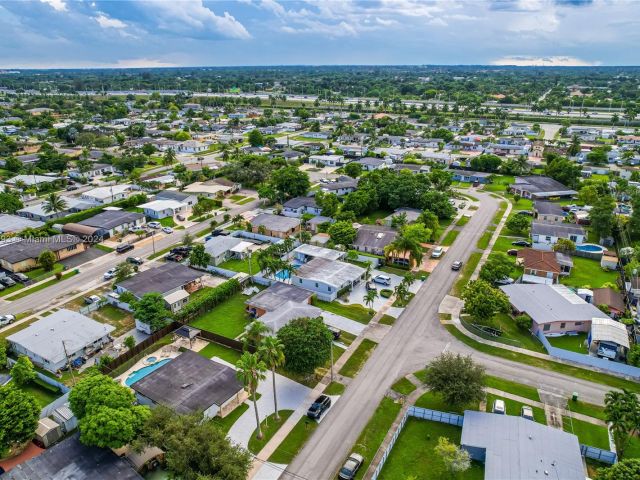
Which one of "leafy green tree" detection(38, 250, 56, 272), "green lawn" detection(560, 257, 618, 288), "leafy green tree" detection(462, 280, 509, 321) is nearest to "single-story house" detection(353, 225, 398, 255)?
"leafy green tree" detection(462, 280, 509, 321)

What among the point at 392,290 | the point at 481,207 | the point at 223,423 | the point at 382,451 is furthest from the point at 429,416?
the point at 481,207

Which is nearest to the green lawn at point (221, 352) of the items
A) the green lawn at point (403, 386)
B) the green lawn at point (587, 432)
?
the green lawn at point (403, 386)

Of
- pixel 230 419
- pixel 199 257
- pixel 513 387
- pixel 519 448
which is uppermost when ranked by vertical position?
pixel 199 257

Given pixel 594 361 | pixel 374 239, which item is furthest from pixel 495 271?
pixel 374 239

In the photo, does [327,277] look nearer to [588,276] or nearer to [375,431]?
[375,431]

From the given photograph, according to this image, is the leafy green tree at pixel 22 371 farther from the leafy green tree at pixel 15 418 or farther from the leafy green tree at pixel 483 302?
the leafy green tree at pixel 483 302

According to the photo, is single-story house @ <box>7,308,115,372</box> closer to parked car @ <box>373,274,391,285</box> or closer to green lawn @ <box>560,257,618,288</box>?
parked car @ <box>373,274,391,285</box>

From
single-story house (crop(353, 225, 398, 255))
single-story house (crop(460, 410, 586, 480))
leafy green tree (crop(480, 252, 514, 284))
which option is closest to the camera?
single-story house (crop(460, 410, 586, 480))
